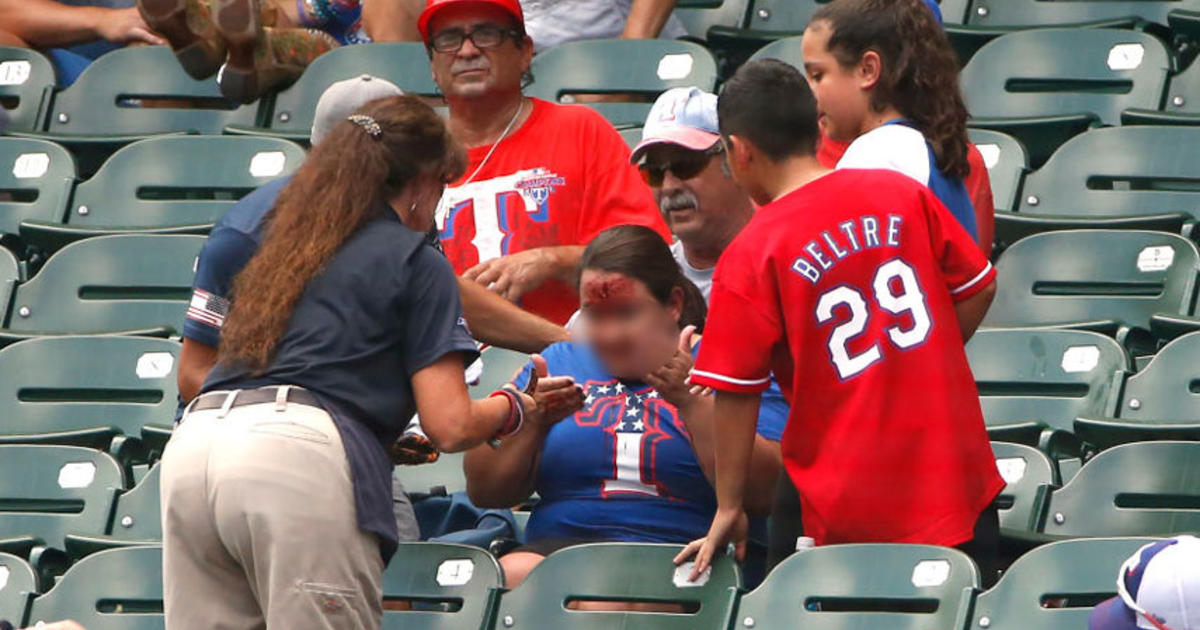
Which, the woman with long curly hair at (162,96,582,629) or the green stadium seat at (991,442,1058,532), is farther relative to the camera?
the green stadium seat at (991,442,1058,532)

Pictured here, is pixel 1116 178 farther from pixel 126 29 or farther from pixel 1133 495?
pixel 126 29

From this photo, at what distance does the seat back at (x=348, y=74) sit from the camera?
6367mm

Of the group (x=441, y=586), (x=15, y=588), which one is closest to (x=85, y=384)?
(x=15, y=588)

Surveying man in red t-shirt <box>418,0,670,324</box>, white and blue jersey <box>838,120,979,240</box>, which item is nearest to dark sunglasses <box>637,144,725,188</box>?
man in red t-shirt <box>418,0,670,324</box>

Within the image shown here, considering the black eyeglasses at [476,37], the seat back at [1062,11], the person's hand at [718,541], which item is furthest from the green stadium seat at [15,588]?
the seat back at [1062,11]

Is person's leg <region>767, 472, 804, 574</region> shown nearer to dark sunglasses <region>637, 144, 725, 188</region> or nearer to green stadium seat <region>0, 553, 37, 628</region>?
dark sunglasses <region>637, 144, 725, 188</region>

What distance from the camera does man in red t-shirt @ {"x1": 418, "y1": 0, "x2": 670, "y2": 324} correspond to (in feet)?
16.1

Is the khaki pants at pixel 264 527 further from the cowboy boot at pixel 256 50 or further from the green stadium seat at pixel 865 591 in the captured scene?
the cowboy boot at pixel 256 50

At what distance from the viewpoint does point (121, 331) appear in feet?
18.1

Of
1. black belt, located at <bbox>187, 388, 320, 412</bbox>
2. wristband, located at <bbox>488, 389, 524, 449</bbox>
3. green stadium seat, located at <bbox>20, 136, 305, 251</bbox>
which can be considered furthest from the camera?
green stadium seat, located at <bbox>20, 136, 305, 251</bbox>

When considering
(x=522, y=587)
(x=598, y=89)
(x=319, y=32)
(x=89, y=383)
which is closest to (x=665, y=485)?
(x=522, y=587)

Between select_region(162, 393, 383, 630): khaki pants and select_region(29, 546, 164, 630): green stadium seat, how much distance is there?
2.75 ft

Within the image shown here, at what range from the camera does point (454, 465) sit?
4.82m

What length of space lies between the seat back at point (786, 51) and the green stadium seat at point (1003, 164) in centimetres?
66
